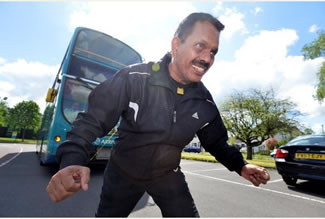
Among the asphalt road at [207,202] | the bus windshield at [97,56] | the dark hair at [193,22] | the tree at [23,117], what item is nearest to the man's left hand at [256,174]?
the dark hair at [193,22]

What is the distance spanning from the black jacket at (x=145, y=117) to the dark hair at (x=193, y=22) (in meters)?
0.30

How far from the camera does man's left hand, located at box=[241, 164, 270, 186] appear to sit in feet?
4.86

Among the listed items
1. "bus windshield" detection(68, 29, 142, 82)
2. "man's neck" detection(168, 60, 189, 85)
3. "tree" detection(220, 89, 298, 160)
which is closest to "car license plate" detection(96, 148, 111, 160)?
"bus windshield" detection(68, 29, 142, 82)

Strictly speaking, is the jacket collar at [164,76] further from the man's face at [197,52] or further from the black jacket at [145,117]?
the man's face at [197,52]

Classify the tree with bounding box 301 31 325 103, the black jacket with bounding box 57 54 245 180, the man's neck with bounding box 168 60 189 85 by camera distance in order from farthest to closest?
1. the tree with bounding box 301 31 325 103
2. the man's neck with bounding box 168 60 189 85
3. the black jacket with bounding box 57 54 245 180

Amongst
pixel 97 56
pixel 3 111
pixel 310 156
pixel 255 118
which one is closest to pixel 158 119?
pixel 310 156

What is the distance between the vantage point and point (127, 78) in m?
1.32

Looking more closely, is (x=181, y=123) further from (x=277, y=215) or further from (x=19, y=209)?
(x=19, y=209)

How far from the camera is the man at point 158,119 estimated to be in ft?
4.14

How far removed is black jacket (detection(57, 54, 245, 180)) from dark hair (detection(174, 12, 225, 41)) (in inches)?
11.7

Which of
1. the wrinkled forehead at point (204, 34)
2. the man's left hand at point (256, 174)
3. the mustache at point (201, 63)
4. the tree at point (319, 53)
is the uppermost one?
the tree at point (319, 53)

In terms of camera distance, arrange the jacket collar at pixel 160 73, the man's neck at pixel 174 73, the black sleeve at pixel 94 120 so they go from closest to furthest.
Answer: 1. the black sleeve at pixel 94 120
2. the jacket collar at pixel 160 73
3. the man's neck at pixel 174 73

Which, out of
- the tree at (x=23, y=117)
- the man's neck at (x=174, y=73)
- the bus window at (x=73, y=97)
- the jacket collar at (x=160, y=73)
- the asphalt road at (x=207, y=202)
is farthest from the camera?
the tree at (x=23, y=117)

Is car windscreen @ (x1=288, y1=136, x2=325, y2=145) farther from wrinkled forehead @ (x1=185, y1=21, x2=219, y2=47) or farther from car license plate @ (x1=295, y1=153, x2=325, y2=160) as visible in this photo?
wrinkled forehead @ (x1=185, y1=21, x2=219, y2=47)
